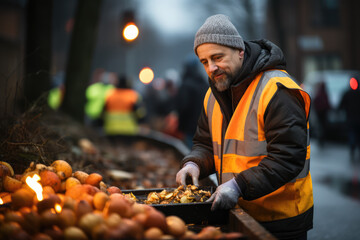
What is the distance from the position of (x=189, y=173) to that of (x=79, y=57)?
7946 millimetres

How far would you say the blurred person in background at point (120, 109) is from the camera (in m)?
11.4

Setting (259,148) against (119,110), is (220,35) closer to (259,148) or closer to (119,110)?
(259,148)

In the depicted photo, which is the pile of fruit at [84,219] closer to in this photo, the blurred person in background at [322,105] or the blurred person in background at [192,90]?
the blurred person in background at [192,90]

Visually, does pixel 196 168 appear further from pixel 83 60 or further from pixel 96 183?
pixel 83 60

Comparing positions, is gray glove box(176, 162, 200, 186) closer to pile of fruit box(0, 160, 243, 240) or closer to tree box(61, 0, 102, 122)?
pile of fruit box(0, 160, 243, 240)

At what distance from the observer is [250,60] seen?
3.46 metres

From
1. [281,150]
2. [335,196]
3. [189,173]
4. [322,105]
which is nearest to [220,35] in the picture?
[281,150]

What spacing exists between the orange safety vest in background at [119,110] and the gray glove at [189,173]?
25.7 feet

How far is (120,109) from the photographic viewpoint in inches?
452

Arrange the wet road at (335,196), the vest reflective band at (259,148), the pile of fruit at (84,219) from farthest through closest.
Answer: the wet road at (335,196)
the vest reflective band at (259,148)
the pile of fruit at (84,219)

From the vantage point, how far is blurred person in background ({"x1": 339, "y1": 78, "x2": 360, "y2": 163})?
12.9 meters

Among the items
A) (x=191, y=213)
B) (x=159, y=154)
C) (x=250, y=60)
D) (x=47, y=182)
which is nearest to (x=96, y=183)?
(x=47, y=182)

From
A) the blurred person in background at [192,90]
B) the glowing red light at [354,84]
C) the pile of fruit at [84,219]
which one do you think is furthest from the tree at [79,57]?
the pile of fruit at [84,219]

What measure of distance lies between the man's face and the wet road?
11.1 feet
